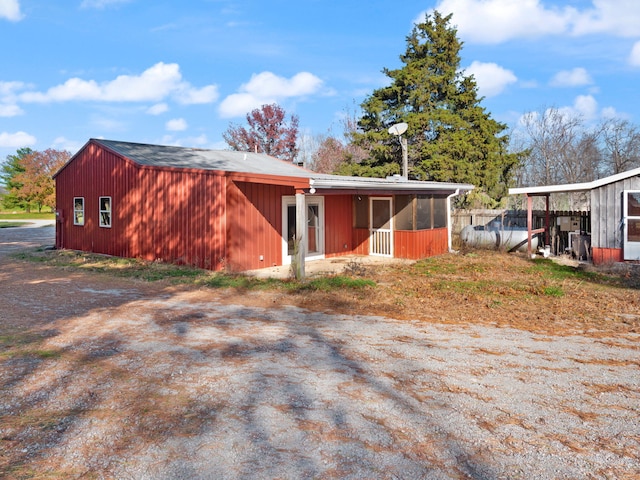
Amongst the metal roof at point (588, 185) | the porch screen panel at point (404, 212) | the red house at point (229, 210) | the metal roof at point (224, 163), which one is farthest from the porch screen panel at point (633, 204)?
the porch screen panel at point (404, 212)

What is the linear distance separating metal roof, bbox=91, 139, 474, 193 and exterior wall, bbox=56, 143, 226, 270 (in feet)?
1.87

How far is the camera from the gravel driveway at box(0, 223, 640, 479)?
3.14 m

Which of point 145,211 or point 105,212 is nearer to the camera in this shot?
point 145,211

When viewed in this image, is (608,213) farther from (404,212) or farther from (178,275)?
(178,275)

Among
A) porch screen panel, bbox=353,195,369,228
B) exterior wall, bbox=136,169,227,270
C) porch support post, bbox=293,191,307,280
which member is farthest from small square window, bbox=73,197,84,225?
porch support post, bbox=293,191,307,280

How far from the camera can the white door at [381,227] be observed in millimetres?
15367

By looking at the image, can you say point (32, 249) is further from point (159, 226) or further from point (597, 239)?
point (597, 239)

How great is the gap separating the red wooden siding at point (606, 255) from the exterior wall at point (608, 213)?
79 millimetres

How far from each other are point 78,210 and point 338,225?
8.83 meters

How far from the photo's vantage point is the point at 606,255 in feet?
42.5

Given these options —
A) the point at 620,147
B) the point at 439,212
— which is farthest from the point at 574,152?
the point at 439,212

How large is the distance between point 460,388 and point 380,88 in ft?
68.9

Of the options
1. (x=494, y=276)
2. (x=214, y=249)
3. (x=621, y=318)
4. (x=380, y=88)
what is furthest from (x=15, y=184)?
(x=621, y=318)

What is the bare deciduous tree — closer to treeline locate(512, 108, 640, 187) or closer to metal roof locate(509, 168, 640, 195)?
treeline locate(512, 108, 640, 187)
